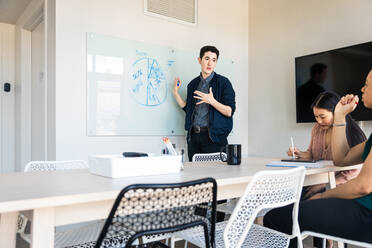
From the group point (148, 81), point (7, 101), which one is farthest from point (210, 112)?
point (7, 101)

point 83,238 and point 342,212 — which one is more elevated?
point 342,212

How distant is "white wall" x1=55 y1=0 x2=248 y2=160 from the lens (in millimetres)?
2750

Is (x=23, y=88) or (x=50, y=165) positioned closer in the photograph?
(x=50, y=165)

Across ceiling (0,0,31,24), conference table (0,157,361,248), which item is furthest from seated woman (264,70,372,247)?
ceiling (0,0,31,24)

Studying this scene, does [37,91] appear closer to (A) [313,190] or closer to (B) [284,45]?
(B) [284,45]

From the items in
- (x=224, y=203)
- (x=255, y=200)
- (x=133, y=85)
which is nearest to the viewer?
(x=255, y=200)

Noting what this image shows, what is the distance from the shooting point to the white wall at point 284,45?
9.91 feet

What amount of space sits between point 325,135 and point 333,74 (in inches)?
46.5

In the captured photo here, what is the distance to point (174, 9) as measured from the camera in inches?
135

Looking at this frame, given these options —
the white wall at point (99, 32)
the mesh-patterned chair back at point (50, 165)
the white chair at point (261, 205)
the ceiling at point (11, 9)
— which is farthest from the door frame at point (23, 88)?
the white chair at point (261, 205)

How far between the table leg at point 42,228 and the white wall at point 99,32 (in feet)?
6.33

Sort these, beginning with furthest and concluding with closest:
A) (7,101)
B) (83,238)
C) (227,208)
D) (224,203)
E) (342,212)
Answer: (7,101) < (224,203) < (227,208) < (83,238) < (342,212)

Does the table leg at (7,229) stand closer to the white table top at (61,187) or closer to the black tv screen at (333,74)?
the white table top at (61,187)

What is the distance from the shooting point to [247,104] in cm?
402
